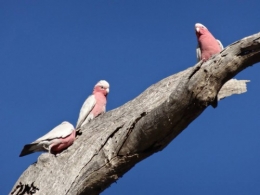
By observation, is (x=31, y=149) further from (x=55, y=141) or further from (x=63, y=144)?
(x=63, y=144)

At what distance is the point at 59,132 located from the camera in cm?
486

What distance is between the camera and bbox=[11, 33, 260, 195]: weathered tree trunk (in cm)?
328

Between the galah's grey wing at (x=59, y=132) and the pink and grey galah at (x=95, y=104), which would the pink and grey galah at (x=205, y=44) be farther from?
the galah's grey wing at (x=59, y=132)

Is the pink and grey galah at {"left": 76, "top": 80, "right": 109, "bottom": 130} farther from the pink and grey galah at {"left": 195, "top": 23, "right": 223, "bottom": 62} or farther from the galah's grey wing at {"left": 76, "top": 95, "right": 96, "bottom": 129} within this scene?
the pink and grey galah at {"left": 195, "top": 23, "right": 223, "bottom": 62}

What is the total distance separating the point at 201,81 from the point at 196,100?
0.13 meters

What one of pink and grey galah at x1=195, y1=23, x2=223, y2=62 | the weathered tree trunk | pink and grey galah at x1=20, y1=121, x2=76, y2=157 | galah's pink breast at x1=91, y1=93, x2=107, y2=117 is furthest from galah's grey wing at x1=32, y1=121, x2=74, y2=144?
pink and grey galah at x1=195, y1=23, x2=223, y2=62

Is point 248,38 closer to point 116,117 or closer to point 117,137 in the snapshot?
point 117,137

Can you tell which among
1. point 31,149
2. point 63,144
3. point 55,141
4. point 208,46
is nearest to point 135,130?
point 63,144

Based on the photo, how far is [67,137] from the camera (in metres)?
4.65

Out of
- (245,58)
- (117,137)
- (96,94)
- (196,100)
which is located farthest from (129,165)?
(96,94)

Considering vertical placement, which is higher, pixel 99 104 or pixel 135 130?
pixel 99 104

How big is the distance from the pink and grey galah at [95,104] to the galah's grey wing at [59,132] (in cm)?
26

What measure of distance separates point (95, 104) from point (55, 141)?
53.0 inches

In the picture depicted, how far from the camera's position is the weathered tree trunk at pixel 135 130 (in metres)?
3.28
